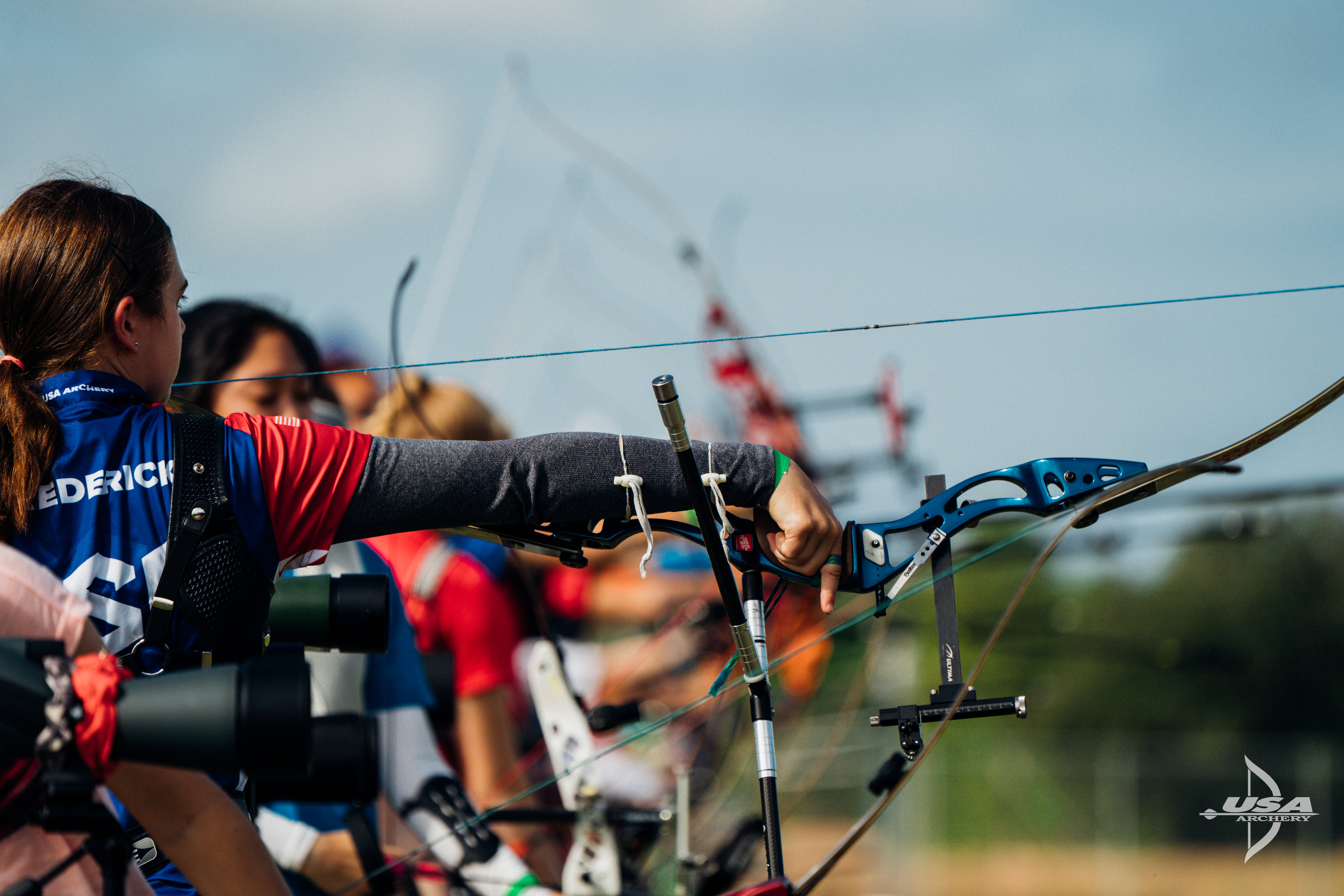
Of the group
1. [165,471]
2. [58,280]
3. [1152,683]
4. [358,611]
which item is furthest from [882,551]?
[1152,683]

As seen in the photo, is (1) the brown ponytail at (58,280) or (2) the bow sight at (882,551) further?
(2) the bow sight at (882,551)

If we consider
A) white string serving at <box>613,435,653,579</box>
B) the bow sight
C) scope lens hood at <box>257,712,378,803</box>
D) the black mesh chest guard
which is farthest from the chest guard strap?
scope lens hood at <box>257,712,378,803</box>

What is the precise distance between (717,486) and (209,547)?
20.8 inches

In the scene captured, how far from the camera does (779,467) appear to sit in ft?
4.52

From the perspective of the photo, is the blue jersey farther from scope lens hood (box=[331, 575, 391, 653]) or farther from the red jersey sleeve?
scope lens hood (box=[331, 575, 391, 653])

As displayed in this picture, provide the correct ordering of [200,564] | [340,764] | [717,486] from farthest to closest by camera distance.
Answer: [340,764] < [717,486] < [200,564]

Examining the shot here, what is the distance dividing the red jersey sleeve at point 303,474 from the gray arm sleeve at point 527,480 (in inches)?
0.6

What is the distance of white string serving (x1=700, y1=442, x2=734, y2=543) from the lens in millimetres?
1324

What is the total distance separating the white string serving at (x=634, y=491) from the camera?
1304 millimetres

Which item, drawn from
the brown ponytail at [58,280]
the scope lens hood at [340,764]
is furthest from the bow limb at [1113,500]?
the brown ponytail at [58,280]

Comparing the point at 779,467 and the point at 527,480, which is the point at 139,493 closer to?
the point at 527,480

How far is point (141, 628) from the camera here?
1.11 metres

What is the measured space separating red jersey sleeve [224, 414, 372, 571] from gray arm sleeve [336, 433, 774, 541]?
0.02 meters

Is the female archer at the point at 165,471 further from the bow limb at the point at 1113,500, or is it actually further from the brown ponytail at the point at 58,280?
the bow limb at the point at 1113,500
